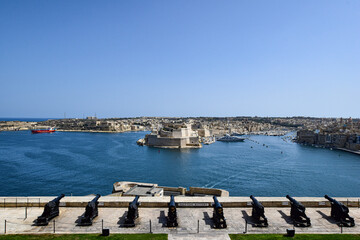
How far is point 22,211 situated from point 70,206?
1143 millimetres

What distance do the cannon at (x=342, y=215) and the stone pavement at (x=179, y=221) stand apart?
0.45ft

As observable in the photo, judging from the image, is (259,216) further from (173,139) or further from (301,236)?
(173,139)

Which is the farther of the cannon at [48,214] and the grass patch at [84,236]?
the cannon at [48,214]

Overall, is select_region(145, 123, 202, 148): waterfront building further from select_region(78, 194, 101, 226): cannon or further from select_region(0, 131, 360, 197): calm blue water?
select_region(78, 194, 101, 226): cannon

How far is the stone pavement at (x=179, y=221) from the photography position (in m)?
5.50

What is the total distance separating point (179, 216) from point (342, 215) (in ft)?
12.8

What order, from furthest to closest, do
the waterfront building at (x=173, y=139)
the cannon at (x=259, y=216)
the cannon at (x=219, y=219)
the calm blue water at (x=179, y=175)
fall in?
the waterfront building at (x=173, y=139) → the calm blue water at (x=179, y=175) → the cannon at (x=259, y=216) → the cannon at (x=219, y=219)

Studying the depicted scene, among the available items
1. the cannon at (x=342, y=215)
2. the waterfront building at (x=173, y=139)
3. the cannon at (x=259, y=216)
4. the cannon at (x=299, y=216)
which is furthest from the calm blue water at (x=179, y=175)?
the waterfront building at (x=173, y=139)

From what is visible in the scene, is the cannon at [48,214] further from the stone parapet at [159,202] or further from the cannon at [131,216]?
the cannon at [131,216]

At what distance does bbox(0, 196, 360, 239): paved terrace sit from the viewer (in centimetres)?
555

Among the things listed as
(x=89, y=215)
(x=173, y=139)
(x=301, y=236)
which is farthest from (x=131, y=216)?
(x=173, y=139)

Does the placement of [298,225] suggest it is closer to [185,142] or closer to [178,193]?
[178,193]

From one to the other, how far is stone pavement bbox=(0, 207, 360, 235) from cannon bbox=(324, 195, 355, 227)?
0.14 metres

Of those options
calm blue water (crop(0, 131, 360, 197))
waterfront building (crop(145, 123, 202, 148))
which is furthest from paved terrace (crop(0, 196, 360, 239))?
waterfront building (crop(145, 123, 202, 148))
